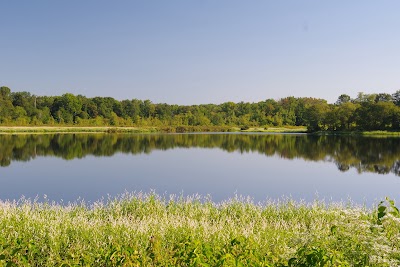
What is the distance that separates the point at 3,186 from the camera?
21406mm

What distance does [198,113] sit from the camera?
130 metres

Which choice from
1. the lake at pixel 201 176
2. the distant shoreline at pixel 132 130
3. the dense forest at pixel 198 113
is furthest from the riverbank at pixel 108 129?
the lake at pixel 201 176

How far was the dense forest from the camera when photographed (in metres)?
96.3

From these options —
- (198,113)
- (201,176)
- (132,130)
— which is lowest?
(201,176)

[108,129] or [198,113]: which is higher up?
[198,113]

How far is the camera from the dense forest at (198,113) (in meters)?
96.3

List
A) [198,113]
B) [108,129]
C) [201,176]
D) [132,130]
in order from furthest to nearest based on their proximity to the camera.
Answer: [198,113] < [132,130] < [108,129] < [201,176]

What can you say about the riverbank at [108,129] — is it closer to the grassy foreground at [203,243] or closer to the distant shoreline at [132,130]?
the distant shoreline at [132,130]

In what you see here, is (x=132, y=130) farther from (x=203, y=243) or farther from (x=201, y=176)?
(x=203, y=243)

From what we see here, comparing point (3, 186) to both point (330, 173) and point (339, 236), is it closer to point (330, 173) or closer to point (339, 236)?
point (339, 236)

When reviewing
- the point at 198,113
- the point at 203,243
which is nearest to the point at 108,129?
the point at 198,113

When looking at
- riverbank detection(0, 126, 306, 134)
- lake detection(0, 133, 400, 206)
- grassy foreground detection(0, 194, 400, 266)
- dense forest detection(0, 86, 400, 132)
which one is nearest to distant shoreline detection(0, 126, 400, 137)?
riverbank detection(0, 126, 306, 134)

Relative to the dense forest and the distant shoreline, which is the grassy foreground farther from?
the dense forest

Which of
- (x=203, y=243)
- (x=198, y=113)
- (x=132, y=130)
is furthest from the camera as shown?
(x=198, y=113)
